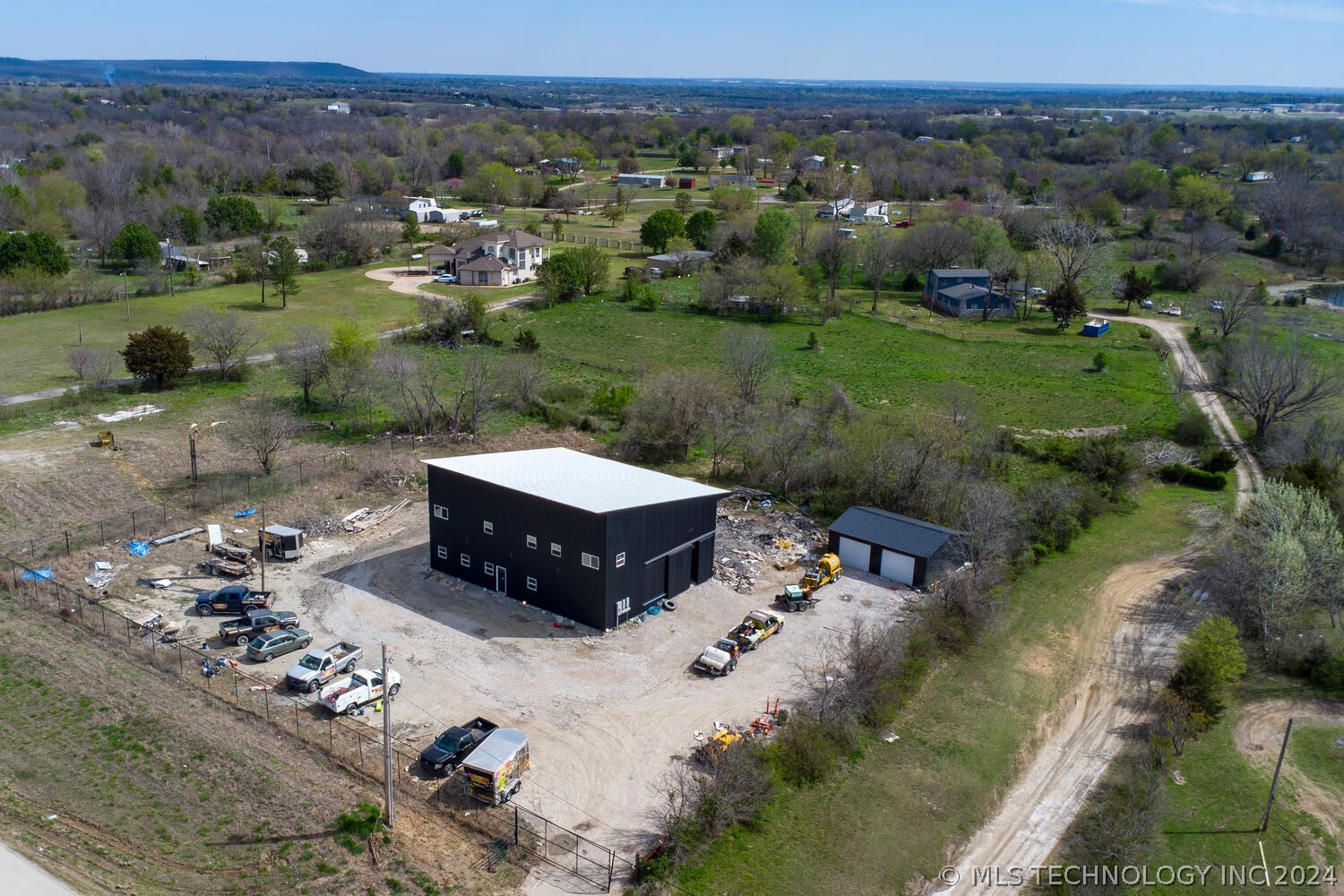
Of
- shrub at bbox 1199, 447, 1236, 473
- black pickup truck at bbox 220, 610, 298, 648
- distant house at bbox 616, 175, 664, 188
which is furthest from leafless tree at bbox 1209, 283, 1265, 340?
distant house at bbox 616, 175, 664, 188

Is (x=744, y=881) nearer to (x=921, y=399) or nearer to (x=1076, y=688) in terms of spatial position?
(x=1076, y=688)

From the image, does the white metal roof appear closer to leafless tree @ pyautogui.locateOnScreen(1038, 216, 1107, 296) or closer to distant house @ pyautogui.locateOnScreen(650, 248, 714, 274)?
leafless tree @ pyautogui.locateOnScreen(1038, 216, 1107, 296)

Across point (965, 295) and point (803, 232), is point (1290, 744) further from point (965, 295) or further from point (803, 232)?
point (803, 232)

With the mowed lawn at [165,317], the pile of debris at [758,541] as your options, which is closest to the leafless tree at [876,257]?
the mowed lawn at [165,317]

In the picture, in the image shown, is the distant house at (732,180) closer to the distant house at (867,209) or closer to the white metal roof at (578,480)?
the distant house at (867,209)

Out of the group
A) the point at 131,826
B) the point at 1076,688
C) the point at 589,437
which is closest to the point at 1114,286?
the point at 589,437

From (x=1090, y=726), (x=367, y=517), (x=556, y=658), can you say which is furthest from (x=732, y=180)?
(x=1090, y=726)
